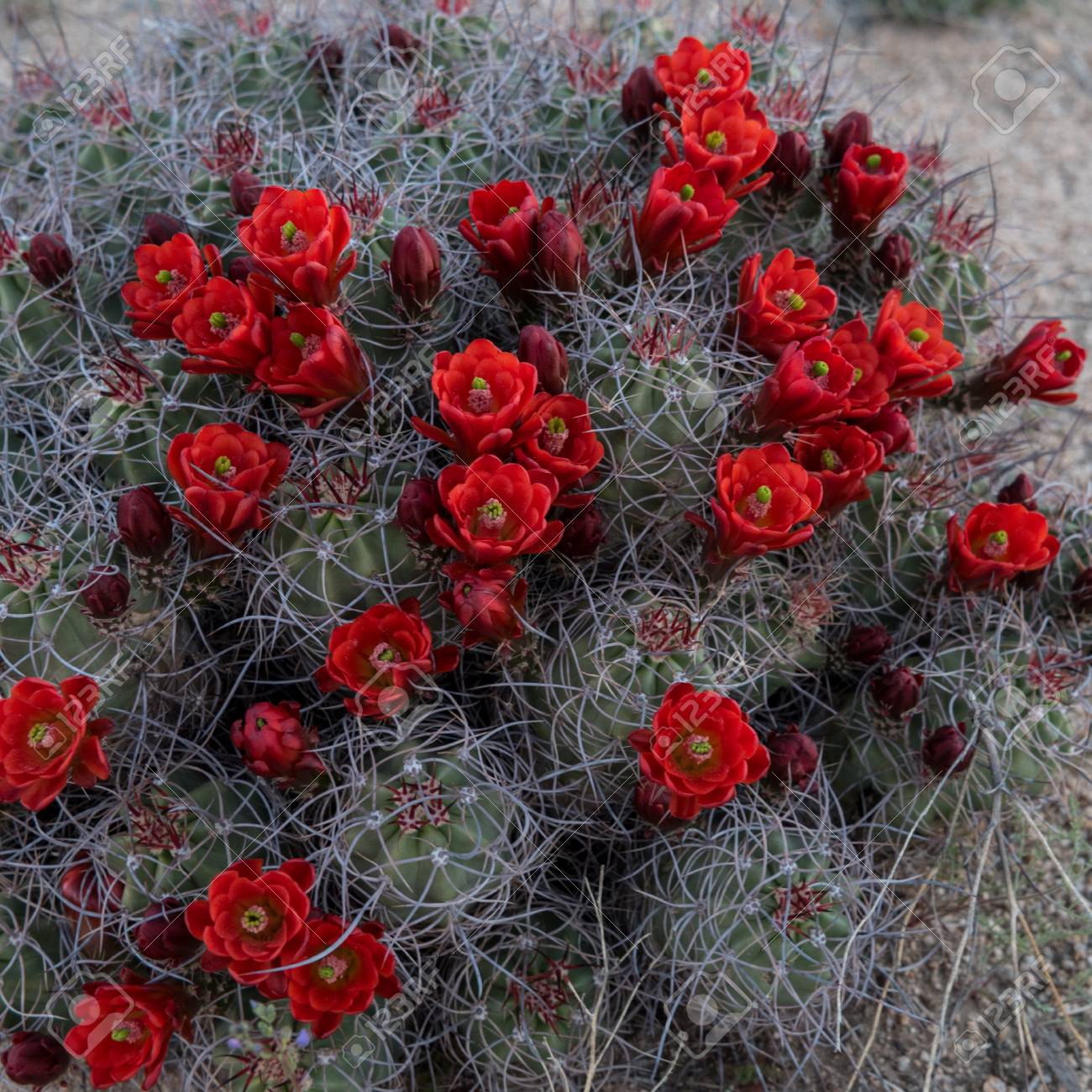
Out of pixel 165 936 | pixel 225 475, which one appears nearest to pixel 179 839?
pixel 165 936

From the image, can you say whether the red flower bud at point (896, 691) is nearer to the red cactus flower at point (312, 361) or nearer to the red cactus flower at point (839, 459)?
the red cactus flower at point (839, 459)

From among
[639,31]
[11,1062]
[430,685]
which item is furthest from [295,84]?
[11,1062]

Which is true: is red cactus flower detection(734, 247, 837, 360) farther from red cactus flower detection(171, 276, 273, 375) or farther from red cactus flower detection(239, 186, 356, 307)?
red cactus flower detection(171, 276, 273, 375)

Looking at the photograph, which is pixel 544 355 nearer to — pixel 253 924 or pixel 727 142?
pixel 727 142

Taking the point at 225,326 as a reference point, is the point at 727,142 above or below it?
above

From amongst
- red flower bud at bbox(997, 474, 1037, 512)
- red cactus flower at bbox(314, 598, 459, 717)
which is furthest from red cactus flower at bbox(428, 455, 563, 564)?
red flower bud at bbox(997, 474, 1037, 512)

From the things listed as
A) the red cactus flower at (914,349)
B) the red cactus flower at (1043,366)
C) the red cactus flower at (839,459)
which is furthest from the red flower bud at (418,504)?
the red cactus flower at (1043,366)

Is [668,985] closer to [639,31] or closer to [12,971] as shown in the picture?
[12,971]
